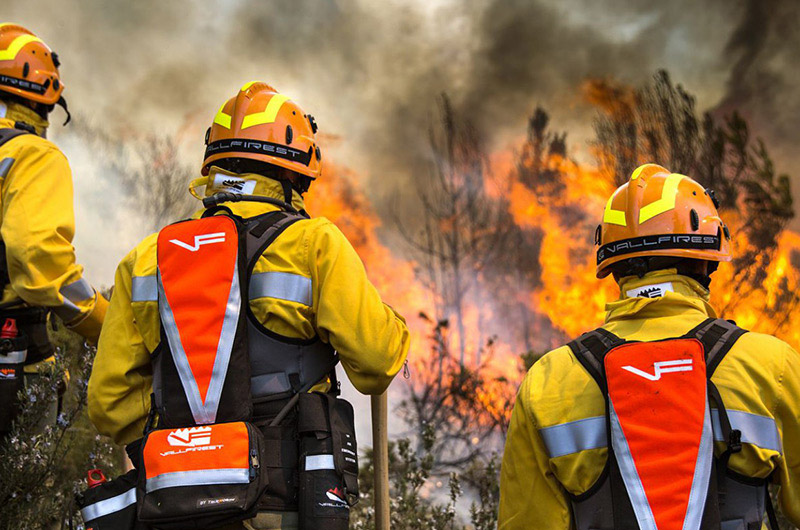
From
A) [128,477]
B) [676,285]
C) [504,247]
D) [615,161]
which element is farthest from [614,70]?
[128,477]

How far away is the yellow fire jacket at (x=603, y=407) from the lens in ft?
8.10

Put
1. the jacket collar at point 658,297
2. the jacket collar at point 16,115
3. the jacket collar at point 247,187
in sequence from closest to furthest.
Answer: the jacket collar at point 658,297
the jacket collar at point 247,187
the jacket collar at point 16,115

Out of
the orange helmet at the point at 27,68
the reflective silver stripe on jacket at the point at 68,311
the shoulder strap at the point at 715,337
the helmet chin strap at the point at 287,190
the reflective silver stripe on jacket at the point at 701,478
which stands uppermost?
the orange helmet at the point at 27,68

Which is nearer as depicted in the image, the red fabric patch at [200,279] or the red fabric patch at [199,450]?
the red fabric patch at [199,450]

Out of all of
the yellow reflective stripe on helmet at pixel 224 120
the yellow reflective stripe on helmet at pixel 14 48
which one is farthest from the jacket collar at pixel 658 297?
the yellow reflective stripe on helmet at pixel 14 48

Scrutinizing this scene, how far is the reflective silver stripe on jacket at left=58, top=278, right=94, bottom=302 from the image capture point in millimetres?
4098

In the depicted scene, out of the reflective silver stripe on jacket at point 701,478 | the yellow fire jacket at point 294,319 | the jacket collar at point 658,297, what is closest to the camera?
the reflective silver stripe on jacket at point 701,478

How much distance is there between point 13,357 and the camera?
4.21 metres

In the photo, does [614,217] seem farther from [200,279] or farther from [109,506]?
[109,506]

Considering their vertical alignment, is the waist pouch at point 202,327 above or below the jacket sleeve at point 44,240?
below

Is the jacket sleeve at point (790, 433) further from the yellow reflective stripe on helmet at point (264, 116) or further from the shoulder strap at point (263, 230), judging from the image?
the yellow reflective stripe on helmet at point (264, 116)

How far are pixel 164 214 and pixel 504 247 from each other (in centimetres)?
556

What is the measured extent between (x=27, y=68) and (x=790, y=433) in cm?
438

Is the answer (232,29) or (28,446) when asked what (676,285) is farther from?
(232,29)
